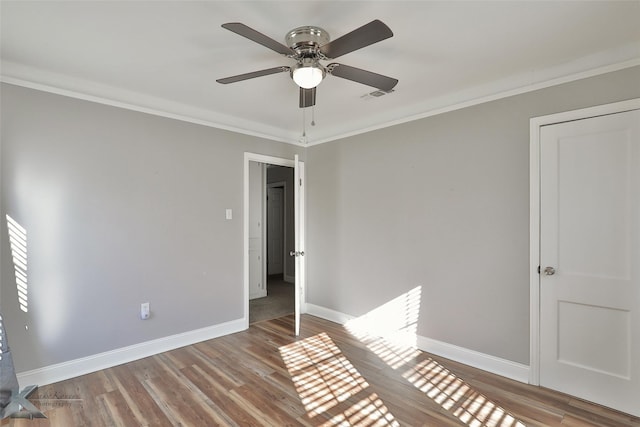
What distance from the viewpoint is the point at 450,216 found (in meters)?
2.95

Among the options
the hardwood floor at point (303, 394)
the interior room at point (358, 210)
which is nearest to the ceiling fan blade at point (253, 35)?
the interior room at point (358, 210)

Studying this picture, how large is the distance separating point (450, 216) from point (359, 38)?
6.37 ft

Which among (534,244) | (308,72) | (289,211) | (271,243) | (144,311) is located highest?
(308,72)

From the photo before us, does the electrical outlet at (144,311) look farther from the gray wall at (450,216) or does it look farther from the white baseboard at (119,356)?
the gray wall at (450,216)

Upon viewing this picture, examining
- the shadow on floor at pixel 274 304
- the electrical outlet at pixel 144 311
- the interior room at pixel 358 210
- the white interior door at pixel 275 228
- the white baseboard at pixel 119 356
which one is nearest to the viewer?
the interior room at pixel 358 210

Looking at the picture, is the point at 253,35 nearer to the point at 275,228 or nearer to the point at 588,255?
the point at 588,255

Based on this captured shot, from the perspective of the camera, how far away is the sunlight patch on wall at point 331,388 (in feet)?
6.86

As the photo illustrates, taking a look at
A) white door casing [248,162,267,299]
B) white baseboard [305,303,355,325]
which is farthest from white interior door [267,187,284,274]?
white baseboard [305,303,355,325]

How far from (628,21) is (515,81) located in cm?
74

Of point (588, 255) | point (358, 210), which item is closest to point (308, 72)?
point (358, 210)

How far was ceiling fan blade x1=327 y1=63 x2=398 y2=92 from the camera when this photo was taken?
1874mm

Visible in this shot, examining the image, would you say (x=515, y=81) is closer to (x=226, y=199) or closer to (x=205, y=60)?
(x=205, y=60)

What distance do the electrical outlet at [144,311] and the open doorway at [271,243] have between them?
51.9 inches

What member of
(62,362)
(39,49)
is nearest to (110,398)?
(62,362)
